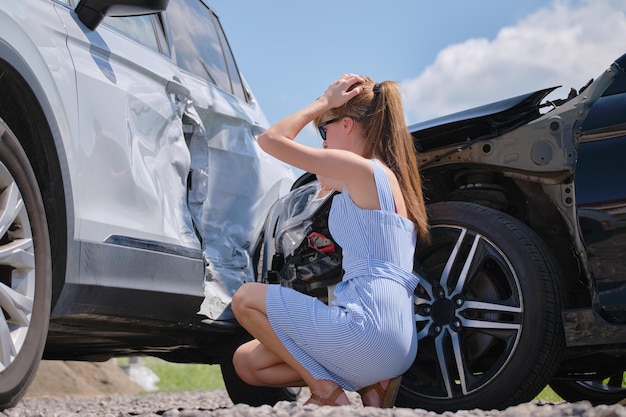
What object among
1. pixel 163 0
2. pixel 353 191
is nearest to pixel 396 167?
pixel 353 191

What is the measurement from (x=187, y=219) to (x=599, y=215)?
1.74m

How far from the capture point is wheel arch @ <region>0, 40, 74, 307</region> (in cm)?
296

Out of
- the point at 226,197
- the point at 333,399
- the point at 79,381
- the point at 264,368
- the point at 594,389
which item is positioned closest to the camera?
the point at 333,399

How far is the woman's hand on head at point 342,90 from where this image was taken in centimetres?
364

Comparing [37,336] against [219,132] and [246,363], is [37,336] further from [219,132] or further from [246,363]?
[219,132]

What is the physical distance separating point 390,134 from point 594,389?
2167 mm

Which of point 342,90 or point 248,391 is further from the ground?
point 342,90

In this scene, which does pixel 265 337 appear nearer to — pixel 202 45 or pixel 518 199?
pixel 518 199

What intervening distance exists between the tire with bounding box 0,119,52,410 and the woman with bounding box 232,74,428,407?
0.84 m

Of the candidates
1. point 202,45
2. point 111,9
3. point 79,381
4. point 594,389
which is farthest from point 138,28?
point 79,381

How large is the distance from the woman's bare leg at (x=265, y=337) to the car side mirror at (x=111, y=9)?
1.10 meters

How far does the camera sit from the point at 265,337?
3365 millimetres

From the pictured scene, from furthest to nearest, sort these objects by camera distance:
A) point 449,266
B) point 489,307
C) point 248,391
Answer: point 248,391, point 449,266, point 489,307

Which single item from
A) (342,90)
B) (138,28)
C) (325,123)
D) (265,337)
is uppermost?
(138,28)
